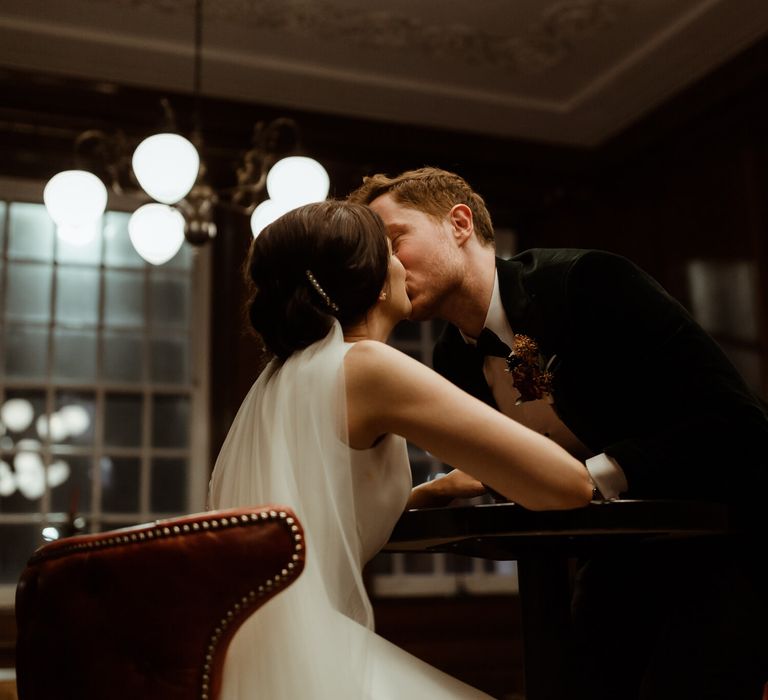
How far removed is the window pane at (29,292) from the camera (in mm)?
5605

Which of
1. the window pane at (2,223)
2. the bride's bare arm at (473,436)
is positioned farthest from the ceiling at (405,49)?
the bride's bare arm at (473,436)

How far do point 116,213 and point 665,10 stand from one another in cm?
333

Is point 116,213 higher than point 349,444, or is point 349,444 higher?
point 116,213

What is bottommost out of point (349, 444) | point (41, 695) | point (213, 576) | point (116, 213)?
point (41, 695)

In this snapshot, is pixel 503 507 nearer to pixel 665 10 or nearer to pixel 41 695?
pixel 41 695

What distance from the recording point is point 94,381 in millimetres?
5617

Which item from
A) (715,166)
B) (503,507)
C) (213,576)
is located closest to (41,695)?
(213,576)

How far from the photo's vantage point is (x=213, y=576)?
3.66 feet

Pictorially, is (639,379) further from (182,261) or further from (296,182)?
(182,261)

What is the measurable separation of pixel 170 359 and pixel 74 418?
0.66 m

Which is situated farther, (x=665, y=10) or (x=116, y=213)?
(x=116, y=213)

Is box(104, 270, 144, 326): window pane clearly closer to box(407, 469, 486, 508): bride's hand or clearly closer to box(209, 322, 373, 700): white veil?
box(407, 469, 486, 508): bride's hand

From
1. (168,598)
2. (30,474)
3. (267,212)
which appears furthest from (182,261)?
(168,598)

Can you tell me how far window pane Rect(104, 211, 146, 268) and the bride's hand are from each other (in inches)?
165
